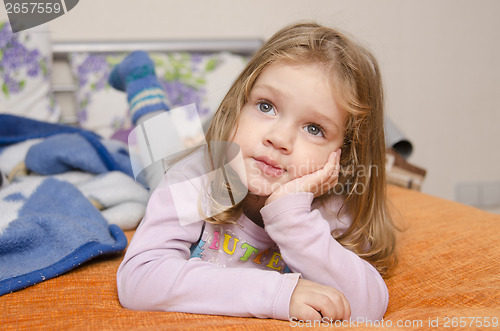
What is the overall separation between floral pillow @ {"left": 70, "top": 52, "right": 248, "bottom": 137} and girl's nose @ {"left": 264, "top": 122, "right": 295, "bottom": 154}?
3.58 feet

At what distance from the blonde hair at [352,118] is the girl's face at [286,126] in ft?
0.09

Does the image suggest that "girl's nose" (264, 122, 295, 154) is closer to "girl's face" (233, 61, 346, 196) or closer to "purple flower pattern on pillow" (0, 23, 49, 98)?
"girl's face" (233, 61, 346, 196)

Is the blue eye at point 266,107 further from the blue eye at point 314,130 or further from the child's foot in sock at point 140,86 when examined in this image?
the child's foot in sock at point 140,86

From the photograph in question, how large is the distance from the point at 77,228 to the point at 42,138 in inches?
22.7

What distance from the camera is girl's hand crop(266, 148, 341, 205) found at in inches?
29.7

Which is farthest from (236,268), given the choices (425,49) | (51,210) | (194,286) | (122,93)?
(425,49)

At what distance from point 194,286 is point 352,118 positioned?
1.34 feet

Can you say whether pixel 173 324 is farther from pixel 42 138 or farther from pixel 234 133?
pixel 42 138

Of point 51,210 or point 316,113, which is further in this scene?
point 51,210

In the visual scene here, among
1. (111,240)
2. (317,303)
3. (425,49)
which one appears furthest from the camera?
(425,49)

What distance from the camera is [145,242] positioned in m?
0.72

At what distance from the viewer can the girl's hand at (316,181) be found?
2.47ft

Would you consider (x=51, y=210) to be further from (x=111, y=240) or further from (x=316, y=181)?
(x=316, y=181)

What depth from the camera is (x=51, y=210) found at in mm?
1006
